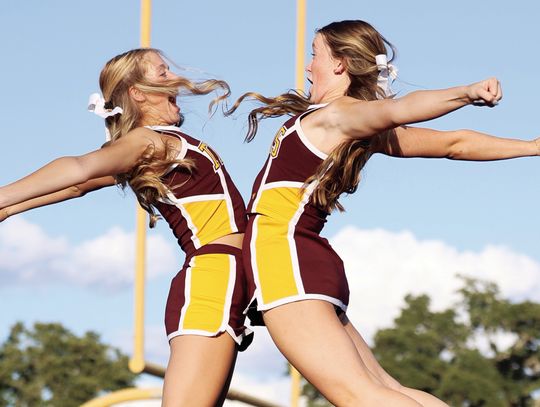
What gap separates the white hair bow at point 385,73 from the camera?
4418 millimetres

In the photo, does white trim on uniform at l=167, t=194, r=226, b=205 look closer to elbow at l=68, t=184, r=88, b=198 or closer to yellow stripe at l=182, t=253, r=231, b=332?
yellow stripe at l=182, t=253, r=231, b=332

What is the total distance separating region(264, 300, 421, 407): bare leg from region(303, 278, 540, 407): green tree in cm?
3014

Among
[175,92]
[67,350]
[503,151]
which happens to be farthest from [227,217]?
[67,350]

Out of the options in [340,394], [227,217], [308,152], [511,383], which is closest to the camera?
[340,394]

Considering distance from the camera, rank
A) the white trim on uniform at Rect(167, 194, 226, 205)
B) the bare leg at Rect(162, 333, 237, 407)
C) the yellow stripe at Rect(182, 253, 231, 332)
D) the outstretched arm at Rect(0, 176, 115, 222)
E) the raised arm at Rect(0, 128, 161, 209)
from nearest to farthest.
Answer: the raised arm at Rect(0, 128, 161, 209) → the bare leg at Rect(162, 333, 237, 407) → the yellow stripe at Rect(182, 253, 231, 332) → the white trim on uniform at Rect(167, 194, 226, 205) → the outstretched arm at Rect(0, 176, 115, 222)

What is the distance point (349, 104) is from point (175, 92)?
0.90 meters

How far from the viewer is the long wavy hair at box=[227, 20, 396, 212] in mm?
4227

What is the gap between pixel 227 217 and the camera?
14.8ft

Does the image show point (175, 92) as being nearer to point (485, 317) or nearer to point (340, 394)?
point (340, 394)

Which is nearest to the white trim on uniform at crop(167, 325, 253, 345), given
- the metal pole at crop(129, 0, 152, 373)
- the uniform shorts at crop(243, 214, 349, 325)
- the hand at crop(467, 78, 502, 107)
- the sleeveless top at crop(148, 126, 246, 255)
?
the uniform shorts at crop(243, 214, 349, 325)

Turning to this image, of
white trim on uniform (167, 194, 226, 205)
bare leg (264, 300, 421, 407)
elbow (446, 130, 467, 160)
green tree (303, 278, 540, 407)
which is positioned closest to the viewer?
bare leg (264, 300, 421, 407)

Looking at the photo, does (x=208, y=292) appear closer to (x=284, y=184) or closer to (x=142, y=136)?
(x=284, y=184)

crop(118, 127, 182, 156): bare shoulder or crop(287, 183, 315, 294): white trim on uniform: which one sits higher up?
crop(118, 127, 182, 156): bare shoulder

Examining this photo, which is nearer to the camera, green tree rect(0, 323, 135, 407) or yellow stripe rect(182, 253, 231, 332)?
yellow stripe rect(182, 253, 231, 332)
